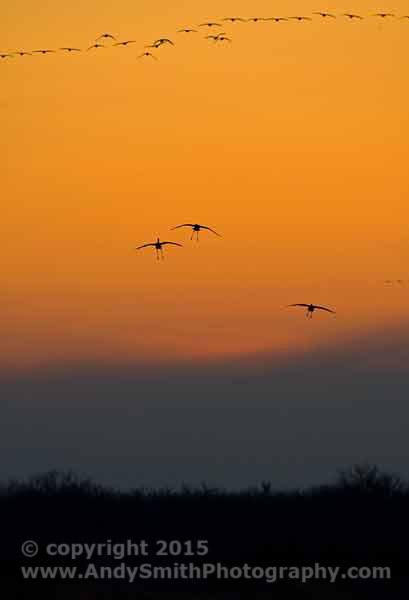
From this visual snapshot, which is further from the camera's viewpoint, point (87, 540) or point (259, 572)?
point (87, 540)

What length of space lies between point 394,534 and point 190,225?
9.54 metres

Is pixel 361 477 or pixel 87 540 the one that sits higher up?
pixel 361 477

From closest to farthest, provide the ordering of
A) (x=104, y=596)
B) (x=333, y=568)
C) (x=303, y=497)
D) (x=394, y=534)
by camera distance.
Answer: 1. (x=104, y=596)
2. (x=333, y=568)
3. (x=394, y=534)
4. (x=303, y=497)

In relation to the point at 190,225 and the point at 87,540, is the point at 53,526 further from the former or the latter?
the point at 190,225

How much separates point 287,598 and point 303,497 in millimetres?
14624

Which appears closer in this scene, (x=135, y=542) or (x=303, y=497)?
(x=135, y=542)

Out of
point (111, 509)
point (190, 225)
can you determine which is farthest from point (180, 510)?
point (190, 225)

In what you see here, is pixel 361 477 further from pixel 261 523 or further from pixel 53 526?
pixel 53 526

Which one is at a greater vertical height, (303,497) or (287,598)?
(303,497)

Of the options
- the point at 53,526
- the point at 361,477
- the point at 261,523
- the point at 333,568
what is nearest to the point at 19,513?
the point at 53,526

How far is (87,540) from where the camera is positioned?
46031 millimetres

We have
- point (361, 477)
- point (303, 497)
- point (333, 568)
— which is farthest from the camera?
point (361, 477)

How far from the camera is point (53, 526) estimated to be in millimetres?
47375

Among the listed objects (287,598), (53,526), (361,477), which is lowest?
(287,598)
